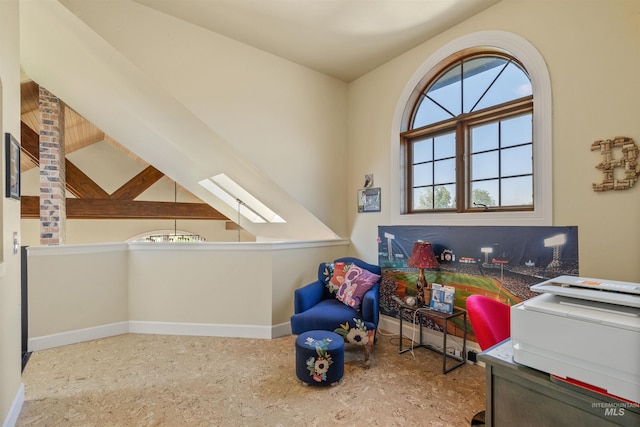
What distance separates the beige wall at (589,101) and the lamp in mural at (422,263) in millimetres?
986

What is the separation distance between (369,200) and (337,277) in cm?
101

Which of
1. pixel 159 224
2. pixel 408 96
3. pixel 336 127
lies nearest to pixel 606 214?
pixel 408 96

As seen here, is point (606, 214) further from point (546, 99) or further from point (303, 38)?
point (303, 38)

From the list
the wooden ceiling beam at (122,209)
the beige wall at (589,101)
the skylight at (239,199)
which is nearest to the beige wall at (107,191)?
the wooden ceiling beam at (122,209)

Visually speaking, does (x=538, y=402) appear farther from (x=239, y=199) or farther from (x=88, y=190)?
(x=88, y=190)

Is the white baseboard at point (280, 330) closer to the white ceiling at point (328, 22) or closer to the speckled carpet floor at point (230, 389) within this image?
the speckled carpet floor at point (230, 389)

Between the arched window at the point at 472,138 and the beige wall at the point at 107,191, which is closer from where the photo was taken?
the arched window at the point at 472,138

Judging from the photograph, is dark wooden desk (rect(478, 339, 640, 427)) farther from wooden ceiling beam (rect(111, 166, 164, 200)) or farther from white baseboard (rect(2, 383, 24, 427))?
wooden ceiling beam (rect(111, 166, 164, 200))

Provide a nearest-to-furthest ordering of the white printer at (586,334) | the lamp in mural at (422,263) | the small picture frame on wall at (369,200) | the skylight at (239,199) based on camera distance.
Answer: the white printer at (586,334)
the lamp in mural at (422,263)
the small picture frame on wall at (369,200)
the skylight at (239,199)

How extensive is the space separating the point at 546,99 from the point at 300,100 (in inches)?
91.8

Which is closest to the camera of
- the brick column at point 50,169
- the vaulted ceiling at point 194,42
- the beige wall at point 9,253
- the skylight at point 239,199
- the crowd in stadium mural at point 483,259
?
the beige wall at point 9,253

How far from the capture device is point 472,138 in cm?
285

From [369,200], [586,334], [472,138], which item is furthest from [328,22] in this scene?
[586,334]

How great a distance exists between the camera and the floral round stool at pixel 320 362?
228 cm
